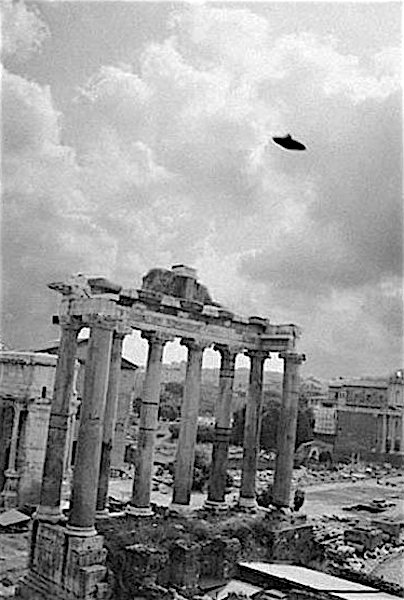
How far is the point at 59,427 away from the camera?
15.7 meters

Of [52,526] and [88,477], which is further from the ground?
[88,477]

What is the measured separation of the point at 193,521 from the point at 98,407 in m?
4.70

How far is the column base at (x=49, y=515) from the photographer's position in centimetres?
1515

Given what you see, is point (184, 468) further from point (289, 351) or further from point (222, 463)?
point (289, 351)

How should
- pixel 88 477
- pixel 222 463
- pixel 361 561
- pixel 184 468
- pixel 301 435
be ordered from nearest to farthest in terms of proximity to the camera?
pixel 88 477 → pixel 184 468 → pixel 222 463 → pixel 361 561 → pixel 301 435

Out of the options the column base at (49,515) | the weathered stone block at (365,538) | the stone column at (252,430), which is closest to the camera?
the column base at (49,515)

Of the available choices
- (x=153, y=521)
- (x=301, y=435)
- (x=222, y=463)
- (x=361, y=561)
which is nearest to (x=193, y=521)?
(x=153, y=521)

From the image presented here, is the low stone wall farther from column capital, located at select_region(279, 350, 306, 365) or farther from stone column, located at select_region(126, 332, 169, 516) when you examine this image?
column capital, located at select_region(279, 350, 306, 365)

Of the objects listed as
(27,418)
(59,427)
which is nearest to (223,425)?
(59,427)

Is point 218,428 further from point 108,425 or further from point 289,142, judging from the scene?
point 289,142

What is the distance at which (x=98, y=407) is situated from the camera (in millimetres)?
14680

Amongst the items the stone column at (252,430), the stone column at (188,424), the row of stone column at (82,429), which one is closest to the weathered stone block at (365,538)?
the stone column at (252,430)

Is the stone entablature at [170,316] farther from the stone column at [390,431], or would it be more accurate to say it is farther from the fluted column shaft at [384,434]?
the stone column at [390,431]

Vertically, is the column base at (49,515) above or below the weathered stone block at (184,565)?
above
